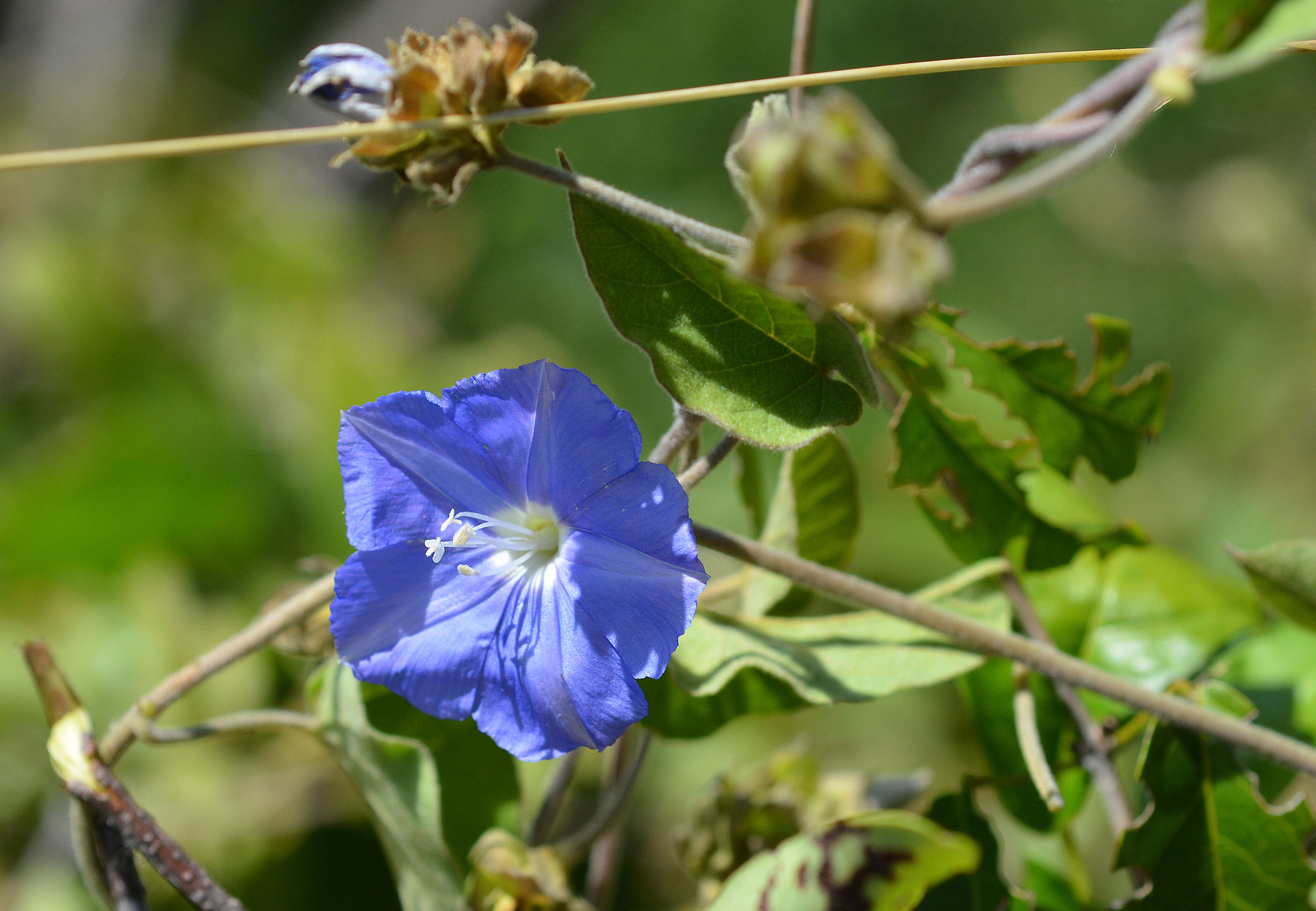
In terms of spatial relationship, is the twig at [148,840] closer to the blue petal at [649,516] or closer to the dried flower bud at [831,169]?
the blue petal at [649,516]

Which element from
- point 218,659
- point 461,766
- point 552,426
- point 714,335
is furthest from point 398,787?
point 714,335

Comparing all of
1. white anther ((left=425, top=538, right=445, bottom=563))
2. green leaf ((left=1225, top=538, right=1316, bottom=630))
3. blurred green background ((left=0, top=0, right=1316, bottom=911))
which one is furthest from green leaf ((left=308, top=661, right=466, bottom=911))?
green leaf ((left=1225, top=538, right=1316, bottom=630))

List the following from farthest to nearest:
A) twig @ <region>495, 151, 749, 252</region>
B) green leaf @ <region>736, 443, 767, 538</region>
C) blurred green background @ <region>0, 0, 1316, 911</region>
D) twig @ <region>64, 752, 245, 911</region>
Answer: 1. blurred green background @ <region>0, 0, 1316, 911</region>
2. green leaf @ <region>736, 443, 767, 538</region>
3. twig @ <region>64, 752, 245, 911</region>
4. twig @ <region>495, 151, 749, 252</region>

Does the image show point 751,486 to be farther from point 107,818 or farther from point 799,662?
point 107,818

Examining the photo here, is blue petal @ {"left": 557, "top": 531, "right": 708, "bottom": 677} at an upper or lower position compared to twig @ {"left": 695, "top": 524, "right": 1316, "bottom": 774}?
upper

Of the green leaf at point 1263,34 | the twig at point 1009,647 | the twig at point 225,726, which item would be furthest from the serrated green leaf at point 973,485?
the twig at point 225,726

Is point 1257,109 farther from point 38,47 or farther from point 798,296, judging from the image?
point 38,47

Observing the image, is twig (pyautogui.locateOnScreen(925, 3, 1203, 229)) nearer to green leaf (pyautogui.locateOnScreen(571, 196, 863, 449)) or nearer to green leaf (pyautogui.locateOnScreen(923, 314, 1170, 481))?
green leaf (pyautogui.locateOnScreen(571, 196, 863, 449))
